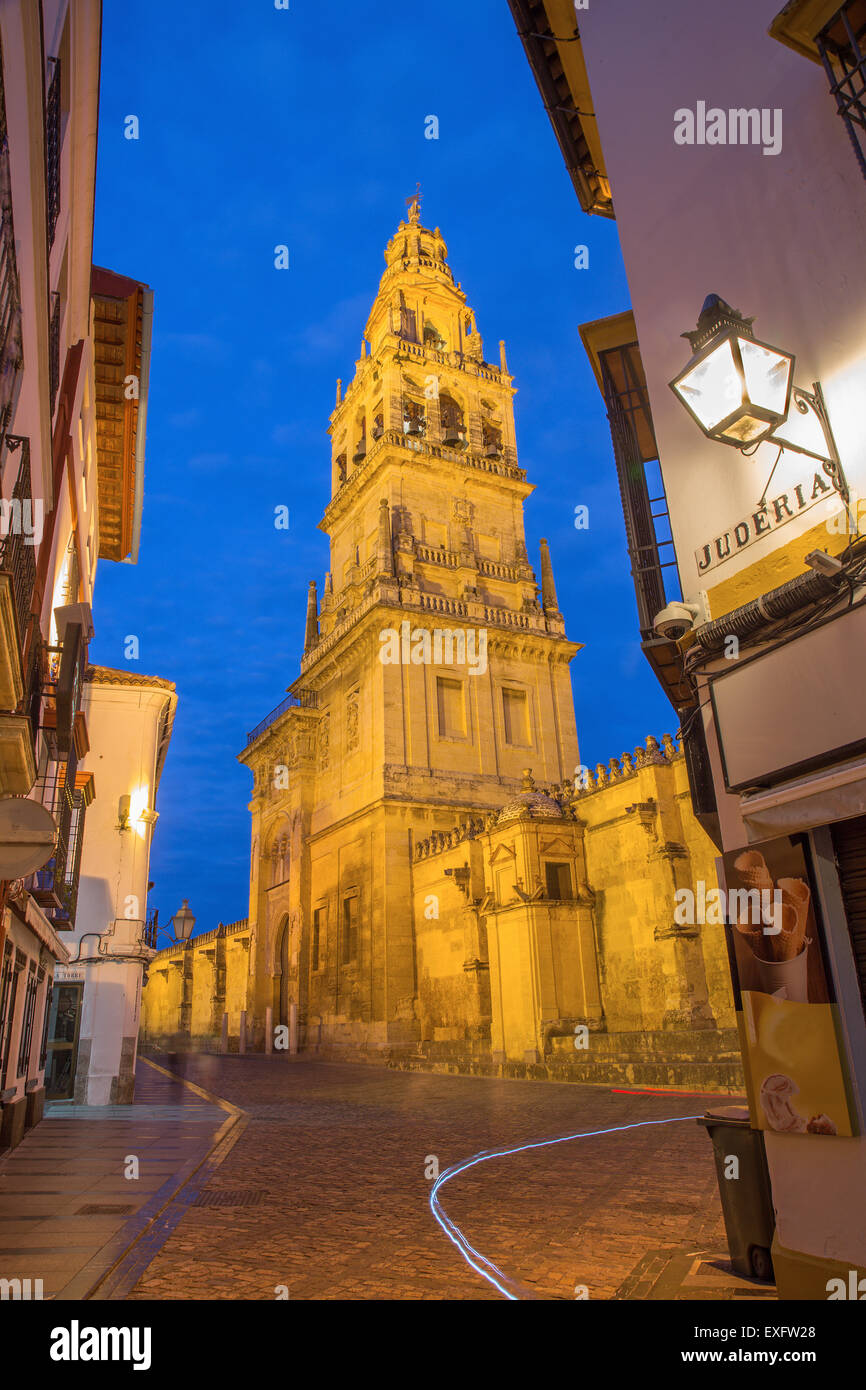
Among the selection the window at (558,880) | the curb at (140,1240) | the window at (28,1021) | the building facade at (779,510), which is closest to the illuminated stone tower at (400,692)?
the window at (558,880)

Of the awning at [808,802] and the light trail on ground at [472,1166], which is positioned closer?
the awning at [808,802]

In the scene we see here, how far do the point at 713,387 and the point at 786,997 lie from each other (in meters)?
3.42

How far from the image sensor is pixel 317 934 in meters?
30.4

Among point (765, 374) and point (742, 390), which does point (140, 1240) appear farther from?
point (765, 374)

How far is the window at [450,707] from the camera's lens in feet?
93.1

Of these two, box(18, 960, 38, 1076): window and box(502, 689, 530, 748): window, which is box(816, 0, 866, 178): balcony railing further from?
box(502, 689, 530, 748): window

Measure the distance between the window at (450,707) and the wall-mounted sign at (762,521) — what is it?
2260 centimetres

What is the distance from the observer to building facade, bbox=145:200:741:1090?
17.0 m

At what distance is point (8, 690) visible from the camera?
15.9 ft

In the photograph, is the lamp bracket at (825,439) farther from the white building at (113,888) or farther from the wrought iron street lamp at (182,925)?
the wrought iron street lamp at (182,925)

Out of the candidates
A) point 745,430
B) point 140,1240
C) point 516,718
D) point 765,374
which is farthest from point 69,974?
point 516,718

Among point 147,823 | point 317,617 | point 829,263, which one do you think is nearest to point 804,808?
point 829,263

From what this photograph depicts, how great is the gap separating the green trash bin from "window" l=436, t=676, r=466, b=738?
23.4 meters
